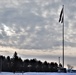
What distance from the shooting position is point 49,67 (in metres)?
101

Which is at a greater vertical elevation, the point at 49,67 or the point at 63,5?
the point at 63,5

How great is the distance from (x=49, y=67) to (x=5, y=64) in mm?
19104

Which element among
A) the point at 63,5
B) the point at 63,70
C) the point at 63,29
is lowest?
the point at 63,70

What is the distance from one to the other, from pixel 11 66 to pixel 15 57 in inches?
1322

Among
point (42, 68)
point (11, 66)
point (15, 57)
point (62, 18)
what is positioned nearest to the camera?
point (62, 18)

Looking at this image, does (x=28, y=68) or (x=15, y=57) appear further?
(x=15, y=57)

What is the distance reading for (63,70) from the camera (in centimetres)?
5434

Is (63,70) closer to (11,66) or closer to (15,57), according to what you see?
(11,66)

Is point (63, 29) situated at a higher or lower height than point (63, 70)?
higher

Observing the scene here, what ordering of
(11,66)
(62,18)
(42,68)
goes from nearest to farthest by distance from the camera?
(62,18) → (11,66) → (42,68)

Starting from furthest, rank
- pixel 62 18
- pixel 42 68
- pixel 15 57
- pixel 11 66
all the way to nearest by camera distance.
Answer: pixel 15 57 → pixel 42 68 → pixel 11 66 → pixel 62 18

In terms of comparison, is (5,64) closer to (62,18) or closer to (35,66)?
(35,66)

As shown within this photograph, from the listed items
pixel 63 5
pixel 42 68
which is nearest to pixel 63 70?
pixel 63 5

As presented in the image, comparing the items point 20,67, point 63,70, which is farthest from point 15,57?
point 63,70
